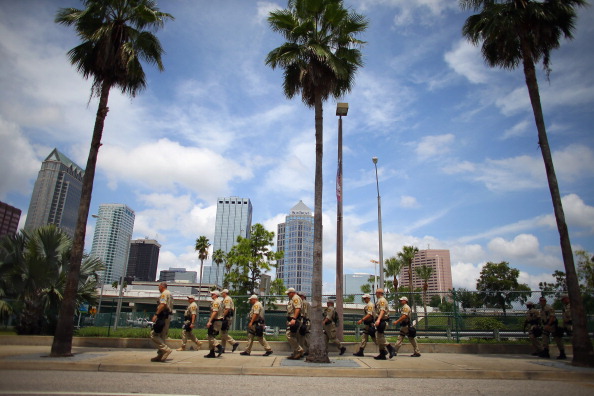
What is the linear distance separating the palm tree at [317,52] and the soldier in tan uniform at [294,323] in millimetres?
2181

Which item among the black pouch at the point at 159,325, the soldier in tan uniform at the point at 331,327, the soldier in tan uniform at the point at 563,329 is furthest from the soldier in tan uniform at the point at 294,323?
the soldier in tan uniform at the point at 563,329

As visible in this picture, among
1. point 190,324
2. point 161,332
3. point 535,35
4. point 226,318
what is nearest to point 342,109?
point 535,35

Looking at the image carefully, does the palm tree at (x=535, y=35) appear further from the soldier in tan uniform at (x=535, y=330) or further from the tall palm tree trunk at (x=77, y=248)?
the tall palm tree trunk at (x=77, y=248)

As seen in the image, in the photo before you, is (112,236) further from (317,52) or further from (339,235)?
(317,52)

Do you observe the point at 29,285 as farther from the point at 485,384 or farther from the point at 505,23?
the point at 505,23

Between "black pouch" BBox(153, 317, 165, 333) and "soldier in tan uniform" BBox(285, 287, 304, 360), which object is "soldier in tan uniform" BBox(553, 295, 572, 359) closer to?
"soldier in tan uniform" BBox(285, 287, 304, 360)

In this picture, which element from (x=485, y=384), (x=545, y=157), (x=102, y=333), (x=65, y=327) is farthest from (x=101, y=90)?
(x=545, y=157)

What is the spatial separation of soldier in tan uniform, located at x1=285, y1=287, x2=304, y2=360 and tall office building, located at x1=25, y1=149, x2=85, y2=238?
6575 centimetres

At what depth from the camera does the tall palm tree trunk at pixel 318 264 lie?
32.8ft

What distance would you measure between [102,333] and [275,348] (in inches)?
273

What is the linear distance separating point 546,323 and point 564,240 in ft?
10.3

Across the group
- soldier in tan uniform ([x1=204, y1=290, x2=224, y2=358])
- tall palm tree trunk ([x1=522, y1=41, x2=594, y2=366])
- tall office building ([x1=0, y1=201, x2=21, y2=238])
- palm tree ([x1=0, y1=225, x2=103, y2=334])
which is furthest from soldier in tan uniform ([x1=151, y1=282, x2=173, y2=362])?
tall office building ([x1=0, y1=201, x2=21, y2=238])

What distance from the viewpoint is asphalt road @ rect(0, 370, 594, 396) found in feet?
19.8

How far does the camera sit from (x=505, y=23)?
12.4 meters
